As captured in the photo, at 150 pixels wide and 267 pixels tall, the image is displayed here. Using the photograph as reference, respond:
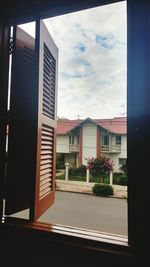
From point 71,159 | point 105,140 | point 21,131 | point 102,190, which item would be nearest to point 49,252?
point 21,131

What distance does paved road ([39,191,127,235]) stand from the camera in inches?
84.1

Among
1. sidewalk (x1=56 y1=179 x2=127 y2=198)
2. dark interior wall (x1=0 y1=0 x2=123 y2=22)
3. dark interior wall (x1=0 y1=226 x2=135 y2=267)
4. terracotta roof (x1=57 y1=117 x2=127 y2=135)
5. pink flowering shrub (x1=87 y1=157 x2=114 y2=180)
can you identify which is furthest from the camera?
sidewalk (x1=56 y1=179 x2=127 y2=198)

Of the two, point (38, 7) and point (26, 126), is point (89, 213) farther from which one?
point (38, 7)

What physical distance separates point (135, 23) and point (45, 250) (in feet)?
4.35

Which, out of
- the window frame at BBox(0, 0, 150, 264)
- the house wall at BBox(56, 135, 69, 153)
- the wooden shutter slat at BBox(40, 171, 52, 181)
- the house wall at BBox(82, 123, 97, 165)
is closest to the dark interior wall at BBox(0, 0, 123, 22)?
the window frame at BBox(0, 0, 150, 264)

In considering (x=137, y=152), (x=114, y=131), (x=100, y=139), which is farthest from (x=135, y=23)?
(x=100, y=139)

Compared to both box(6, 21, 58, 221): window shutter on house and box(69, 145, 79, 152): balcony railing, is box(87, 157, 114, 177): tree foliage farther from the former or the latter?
box(6, 21, 58, 221): window shutter on house

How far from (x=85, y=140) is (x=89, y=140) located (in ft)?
0.31

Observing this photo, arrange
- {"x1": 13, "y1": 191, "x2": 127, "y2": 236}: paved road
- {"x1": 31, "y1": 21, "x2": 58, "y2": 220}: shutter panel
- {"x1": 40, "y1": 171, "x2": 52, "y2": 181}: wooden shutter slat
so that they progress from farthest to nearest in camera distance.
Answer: {"x1": 13, "y1": 191, "x2": 127, "y2": 236}: paved road < {"x1": 40, "y1": 171, "x2": 52, "y2": 181}: wooden shutter slat < {"x1": 31, "y1": 21, "x2": 58, "y2": 220}: shutter panel

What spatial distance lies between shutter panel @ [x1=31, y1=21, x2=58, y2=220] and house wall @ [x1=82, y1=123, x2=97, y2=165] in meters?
1.48

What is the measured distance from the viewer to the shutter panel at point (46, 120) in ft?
4.48

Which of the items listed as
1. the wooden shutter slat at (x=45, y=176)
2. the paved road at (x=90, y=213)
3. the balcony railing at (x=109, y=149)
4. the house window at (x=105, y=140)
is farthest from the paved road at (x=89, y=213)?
the house window at (x=105, y=140)

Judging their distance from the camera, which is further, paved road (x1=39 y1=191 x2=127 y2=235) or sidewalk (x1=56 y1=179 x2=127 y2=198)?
sidewalk (x1=56 y1=179 x2=127 y2=198)

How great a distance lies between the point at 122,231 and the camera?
6.34 ft
